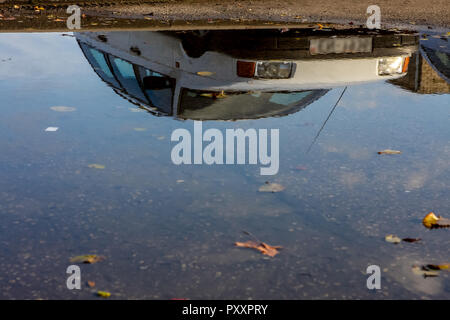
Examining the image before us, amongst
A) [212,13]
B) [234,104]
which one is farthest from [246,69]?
[212,13]

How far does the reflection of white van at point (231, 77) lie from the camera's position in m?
6.76

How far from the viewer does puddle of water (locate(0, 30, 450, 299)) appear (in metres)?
3.74

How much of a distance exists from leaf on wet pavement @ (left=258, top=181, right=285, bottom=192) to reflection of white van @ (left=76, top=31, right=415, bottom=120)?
1.71 metres

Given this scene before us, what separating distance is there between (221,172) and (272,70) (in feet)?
7.08

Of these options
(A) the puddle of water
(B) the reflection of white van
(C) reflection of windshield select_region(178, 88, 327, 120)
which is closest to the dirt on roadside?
(A) the puddle of water

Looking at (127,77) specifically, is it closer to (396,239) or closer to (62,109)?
(62,109)

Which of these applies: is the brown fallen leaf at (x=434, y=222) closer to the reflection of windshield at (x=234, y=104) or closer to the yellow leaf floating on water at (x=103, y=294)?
the yellow leaf floating on water at (x=103, y=294)

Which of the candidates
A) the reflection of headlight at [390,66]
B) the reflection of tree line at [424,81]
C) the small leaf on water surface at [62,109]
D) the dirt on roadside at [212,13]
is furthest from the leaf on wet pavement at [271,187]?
the dirt on roadside at [212,13]

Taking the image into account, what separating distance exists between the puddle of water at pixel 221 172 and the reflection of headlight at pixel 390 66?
0.02 m

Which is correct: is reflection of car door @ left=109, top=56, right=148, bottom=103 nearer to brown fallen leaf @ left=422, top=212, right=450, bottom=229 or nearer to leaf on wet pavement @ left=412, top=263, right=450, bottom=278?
brown fallen leaf @ left=422, top=212, right=450, bottom=229

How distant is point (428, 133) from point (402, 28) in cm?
568
